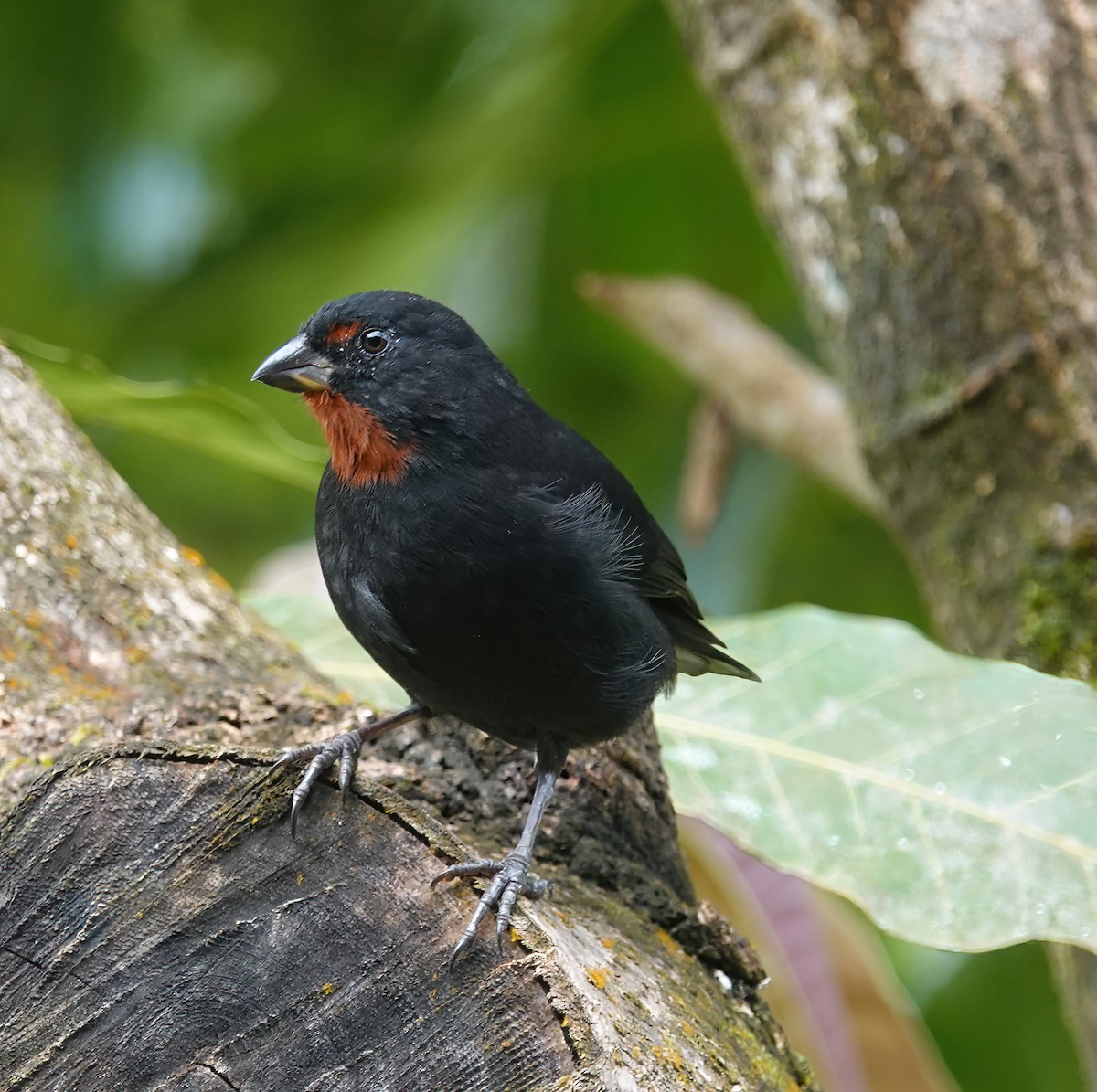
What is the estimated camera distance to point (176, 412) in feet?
9.00

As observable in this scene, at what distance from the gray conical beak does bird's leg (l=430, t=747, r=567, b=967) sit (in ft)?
2.53

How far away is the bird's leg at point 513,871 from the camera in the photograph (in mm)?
1484

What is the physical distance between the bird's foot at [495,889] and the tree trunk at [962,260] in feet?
5.14

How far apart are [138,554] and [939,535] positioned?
1.76m

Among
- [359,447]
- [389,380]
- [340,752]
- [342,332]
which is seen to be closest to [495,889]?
[340,752]

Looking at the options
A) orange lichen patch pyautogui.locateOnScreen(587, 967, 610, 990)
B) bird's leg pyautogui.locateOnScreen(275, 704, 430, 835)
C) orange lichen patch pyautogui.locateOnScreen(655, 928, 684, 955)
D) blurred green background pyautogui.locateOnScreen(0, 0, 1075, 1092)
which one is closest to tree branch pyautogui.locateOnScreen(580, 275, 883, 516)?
blurred green background pyautogui.locateOnScreen(0, 0, 1075, 1092)

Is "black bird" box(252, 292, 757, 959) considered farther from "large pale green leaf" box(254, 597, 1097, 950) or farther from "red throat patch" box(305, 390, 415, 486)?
"large pale green leaf" box(254, 597, 1097, 950)

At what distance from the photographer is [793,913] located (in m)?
3.62

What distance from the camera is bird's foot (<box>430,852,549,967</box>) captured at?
4.83 ft

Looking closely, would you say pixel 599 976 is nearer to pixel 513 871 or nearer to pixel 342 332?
pixel 513 871

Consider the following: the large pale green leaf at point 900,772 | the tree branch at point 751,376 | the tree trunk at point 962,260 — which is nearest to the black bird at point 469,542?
the large pale green leaf at point 900,772

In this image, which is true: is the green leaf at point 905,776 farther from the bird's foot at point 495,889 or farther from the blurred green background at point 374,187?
the blurred green background at point 374,187

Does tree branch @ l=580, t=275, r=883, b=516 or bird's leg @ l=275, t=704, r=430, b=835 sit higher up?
bird's leg @ l=275, t=704, r=430, b=835

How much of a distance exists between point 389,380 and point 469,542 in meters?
0.40
